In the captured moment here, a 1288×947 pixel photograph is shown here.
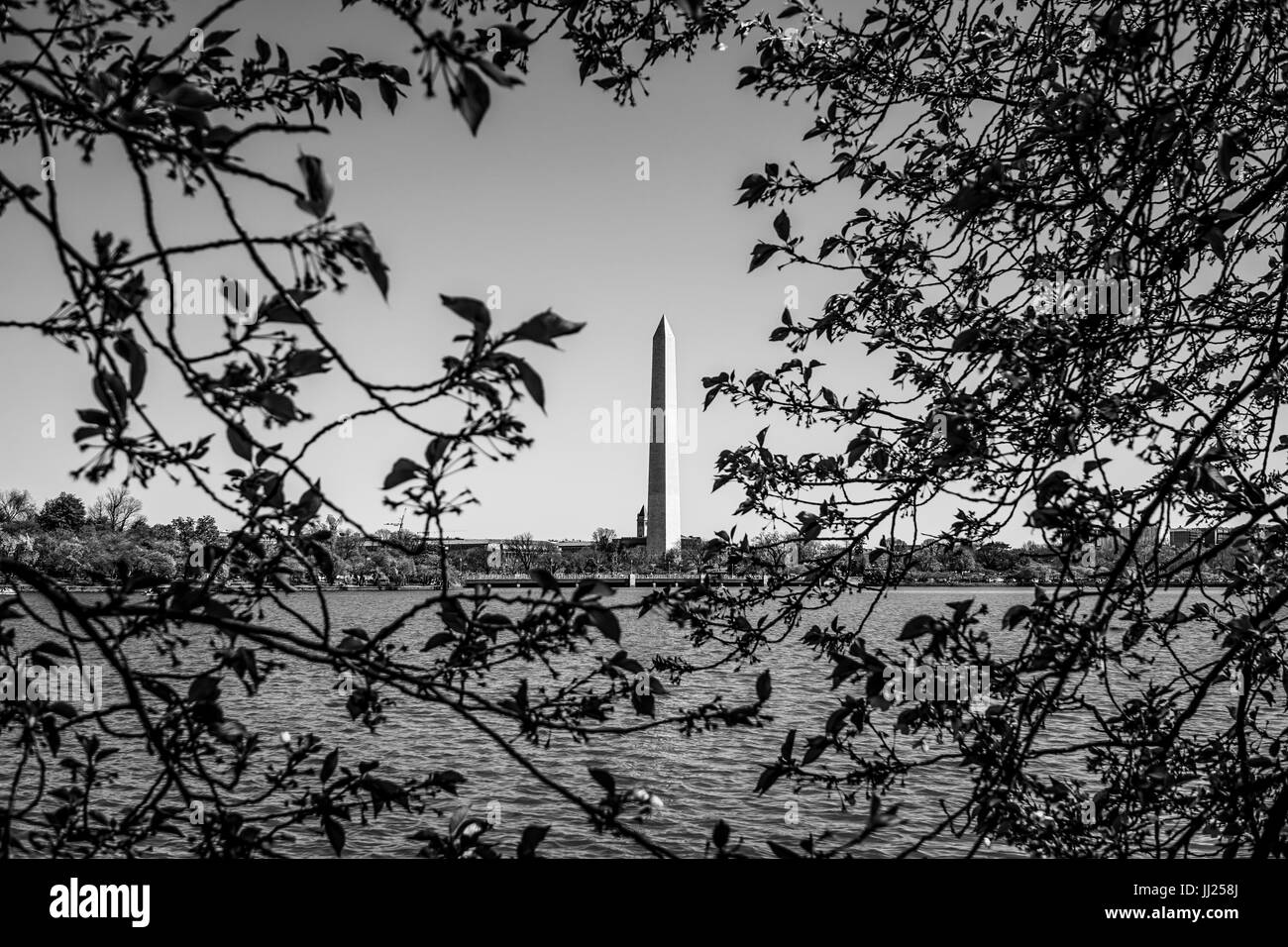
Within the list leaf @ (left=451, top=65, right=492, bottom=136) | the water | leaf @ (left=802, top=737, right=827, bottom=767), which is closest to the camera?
leaf @ (left=451, top=65, right=492, bottom=136)

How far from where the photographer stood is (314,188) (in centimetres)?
170

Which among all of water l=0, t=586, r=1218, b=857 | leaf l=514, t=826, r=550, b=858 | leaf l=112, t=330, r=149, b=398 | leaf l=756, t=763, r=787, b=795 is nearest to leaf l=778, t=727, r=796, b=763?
leaf l=756, t=763, r=787, b=795

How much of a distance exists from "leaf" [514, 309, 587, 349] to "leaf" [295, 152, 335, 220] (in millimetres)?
398

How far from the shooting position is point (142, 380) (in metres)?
1.93

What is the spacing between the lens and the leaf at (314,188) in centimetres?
168

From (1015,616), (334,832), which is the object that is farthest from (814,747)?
(334,832)

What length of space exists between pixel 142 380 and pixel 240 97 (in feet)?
5.33

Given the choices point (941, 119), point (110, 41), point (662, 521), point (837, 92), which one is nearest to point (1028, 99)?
point (941, 119)

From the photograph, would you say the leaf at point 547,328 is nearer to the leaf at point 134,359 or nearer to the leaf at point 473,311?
the leaf at point 473,311

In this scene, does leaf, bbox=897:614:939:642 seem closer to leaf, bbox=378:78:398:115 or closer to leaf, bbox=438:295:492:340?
leaf, bbox=438:295:492:340

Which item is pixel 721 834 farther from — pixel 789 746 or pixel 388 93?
pixel 388 93

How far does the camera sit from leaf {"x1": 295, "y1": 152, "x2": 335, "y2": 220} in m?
1.68
